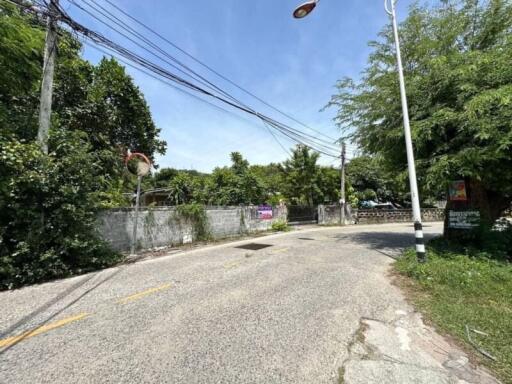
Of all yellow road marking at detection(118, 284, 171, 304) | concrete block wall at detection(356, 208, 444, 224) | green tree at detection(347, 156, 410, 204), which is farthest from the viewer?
green tree at detection(347, 156, 410, 204)

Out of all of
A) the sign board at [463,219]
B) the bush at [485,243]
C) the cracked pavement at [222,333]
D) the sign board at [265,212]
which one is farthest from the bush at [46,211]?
the sign board at [463,219]

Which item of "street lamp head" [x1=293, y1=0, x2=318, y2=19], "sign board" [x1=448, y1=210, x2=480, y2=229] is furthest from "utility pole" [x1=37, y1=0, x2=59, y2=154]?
"sign board" [x1=448, y1=210, x2=480, y2=229]

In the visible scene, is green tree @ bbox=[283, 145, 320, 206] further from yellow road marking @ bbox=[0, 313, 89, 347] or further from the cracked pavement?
yellow road marking @ bbox=[0, 313, 89, 347]

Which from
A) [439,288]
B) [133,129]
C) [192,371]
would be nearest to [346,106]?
[439,288]

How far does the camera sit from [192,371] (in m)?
2.44

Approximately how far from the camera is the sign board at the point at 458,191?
7816 millimetres

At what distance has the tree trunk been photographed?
26.4 ft

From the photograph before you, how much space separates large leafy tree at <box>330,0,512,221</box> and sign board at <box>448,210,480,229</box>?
612mm

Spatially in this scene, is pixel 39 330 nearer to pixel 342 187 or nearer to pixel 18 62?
pixel 18 62

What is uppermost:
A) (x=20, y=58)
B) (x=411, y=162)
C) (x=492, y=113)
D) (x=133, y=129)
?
(x=133, y=129)

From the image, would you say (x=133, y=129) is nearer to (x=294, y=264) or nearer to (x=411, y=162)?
(x=294, y=264)

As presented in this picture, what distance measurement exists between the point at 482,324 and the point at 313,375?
2.66 m

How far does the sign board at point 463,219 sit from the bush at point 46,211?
405 inches

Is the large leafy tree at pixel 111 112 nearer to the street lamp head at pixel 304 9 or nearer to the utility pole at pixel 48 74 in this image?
the utility pole at pixel 48 74
